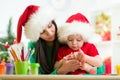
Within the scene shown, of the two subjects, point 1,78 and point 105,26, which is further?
point 105,26

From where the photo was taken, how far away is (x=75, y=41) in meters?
1.32

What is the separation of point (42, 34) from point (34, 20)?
0.09 m

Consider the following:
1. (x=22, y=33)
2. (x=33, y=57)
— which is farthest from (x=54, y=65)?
(x=22, y=33)

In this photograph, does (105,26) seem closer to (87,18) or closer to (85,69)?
(87,18)

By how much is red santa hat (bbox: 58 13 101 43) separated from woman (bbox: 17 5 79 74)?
0.13ft

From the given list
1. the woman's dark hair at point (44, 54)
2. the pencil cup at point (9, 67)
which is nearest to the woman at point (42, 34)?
the woman's dark hair at point (44, 54)

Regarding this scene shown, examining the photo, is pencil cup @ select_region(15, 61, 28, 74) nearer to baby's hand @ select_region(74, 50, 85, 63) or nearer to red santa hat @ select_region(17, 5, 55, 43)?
red santa hat @ select_region(17, 5, 55, 43)

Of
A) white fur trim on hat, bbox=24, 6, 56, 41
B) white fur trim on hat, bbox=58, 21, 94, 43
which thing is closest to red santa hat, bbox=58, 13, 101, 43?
white fur trim on hat, bbox=58, 21, 94, 43

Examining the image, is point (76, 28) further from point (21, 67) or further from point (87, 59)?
point (21, 67)

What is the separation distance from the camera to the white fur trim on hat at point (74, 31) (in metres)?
1.33

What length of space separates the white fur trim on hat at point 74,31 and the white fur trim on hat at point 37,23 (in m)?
0.10

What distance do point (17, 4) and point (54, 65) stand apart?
0.40 meters

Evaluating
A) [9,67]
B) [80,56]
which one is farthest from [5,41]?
[80,56]

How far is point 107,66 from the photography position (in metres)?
1.32
